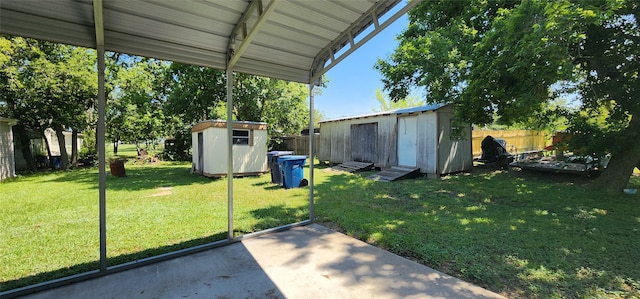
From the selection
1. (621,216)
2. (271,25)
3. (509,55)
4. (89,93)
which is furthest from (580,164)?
(89,93)

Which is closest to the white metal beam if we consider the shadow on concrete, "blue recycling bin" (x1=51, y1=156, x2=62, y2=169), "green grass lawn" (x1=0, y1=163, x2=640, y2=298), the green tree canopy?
"green grass lawn" (x1=0, y1=163, x2=640, y2=298)

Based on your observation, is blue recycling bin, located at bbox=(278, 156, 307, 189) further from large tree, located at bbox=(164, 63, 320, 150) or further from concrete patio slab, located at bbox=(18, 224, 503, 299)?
large tree, located at bbox=(164, 63, 320, 150)

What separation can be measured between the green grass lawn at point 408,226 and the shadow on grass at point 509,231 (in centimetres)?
2

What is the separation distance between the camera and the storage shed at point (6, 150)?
995 centimetres

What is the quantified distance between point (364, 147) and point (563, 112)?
6632 mm

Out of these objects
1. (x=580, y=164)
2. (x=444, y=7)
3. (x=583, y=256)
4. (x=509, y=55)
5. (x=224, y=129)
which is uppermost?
(x=444, y=7)

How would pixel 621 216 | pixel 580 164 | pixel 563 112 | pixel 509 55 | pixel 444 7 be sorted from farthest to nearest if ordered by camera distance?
pixel 444 7
pixel 580 164
pixel 563 112
pixel 509 55
pixel 621 216

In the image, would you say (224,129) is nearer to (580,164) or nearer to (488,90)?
(488,90)

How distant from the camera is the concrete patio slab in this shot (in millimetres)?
2367

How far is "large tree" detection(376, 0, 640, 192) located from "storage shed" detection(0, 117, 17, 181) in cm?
1490

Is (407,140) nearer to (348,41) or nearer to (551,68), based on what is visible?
(551,68)

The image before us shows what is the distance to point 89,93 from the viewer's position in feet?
39.8

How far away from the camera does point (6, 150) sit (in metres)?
10.2

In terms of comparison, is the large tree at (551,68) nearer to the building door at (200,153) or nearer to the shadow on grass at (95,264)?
the shadow on grass at (95,264)
